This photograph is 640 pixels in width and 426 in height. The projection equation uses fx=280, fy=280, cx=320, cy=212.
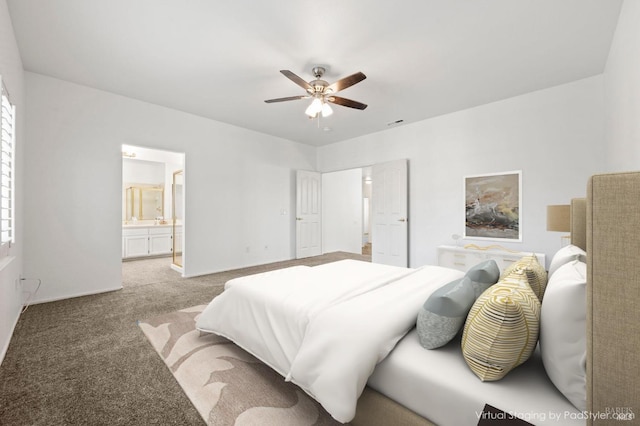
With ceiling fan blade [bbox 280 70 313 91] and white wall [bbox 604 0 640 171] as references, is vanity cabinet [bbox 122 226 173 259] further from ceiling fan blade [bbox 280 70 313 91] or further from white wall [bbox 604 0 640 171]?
white wall [bbox 604 0 640 171]

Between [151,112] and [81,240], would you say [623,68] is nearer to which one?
[151,112]

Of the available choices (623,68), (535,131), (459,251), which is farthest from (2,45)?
(535,131)

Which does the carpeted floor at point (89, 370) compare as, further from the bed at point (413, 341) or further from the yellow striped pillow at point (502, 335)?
the yellow striped pillow at point (502, 335)

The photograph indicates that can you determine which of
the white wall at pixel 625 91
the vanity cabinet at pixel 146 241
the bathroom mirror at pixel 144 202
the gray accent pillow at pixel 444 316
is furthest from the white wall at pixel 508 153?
the bathroom mirror at pixel 144 202

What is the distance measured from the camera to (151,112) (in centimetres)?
431

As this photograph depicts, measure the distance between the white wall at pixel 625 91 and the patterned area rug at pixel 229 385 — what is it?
2937 mm

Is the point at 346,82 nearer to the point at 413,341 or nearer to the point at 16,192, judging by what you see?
the point at 413,341

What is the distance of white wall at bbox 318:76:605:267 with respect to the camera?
140 inches

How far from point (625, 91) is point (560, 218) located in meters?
1.16

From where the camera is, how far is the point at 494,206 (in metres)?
4.25

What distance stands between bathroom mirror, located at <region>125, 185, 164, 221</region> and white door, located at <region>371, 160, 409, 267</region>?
223 inches

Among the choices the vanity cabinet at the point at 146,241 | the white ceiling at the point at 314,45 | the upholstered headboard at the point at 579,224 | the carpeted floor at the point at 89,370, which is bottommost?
the carpeted floor at the point at 89,370

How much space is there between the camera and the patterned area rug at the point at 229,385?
5.04ft

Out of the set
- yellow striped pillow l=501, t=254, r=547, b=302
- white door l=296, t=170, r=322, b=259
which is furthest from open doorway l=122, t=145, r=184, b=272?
yellow striped pillow l=501, t=254, r=547, b=302
